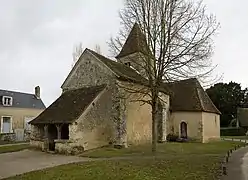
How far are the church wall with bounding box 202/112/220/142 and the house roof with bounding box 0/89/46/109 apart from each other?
26320 millimetres

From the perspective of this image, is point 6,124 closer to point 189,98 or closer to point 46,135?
point 46,135

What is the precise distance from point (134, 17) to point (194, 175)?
13.6m

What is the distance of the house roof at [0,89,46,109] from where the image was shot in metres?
44.1

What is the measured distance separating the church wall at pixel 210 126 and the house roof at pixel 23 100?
86.4 ft

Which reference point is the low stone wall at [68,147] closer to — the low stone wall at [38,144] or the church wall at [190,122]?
the low stone wall at [38,144]

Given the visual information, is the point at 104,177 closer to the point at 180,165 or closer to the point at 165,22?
the point at 180,165

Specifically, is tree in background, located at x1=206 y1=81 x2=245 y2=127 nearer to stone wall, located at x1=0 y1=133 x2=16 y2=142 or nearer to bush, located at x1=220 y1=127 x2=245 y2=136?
bush, located at x1=220 y1=127 x2=245 y2=136

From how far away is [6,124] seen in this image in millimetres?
42344

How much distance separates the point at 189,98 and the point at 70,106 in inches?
611

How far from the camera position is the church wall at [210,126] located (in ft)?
108

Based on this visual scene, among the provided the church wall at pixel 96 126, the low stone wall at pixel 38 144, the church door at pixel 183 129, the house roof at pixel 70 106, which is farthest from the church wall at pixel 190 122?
the low stone wall at pixel 38 144

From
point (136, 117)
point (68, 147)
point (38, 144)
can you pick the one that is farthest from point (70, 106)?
point (136, 117)

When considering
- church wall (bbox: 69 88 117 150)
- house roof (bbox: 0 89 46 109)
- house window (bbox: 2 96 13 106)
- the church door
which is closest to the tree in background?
the church door

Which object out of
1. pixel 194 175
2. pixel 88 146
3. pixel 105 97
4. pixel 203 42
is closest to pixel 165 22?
pixel 203 42
